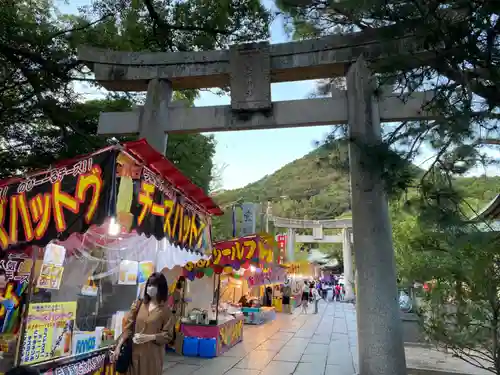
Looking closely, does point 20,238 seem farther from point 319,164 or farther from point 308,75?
point 308,75

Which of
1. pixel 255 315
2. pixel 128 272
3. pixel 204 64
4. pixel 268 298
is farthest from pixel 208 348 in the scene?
pixel 268 298

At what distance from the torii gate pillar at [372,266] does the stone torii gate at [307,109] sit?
0.6 inches

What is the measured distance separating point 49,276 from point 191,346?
5.07 m

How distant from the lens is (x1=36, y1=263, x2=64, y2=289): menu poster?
413 cm

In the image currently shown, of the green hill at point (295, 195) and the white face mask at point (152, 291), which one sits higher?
the green hill at point (295, 195)

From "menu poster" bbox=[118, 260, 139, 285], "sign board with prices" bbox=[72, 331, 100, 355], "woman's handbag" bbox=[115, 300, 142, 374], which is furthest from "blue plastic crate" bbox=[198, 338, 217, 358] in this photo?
"woman's handbag" bbox=[115, 300, 142, 374]

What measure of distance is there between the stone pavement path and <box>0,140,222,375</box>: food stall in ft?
8.15

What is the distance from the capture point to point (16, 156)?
9.09m

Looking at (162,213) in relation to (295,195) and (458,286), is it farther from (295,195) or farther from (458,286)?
(295,195)

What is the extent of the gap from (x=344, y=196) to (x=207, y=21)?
152 feet

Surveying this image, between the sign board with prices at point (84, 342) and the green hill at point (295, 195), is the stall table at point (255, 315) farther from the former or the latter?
the sign board with prices at point (84, 342)

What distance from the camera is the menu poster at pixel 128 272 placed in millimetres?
5801

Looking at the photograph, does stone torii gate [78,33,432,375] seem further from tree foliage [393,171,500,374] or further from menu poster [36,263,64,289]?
menu poster [36,263,64,289]

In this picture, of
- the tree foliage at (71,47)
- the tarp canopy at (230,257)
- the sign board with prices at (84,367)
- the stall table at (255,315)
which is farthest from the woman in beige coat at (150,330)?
the stall table at (255,315)
